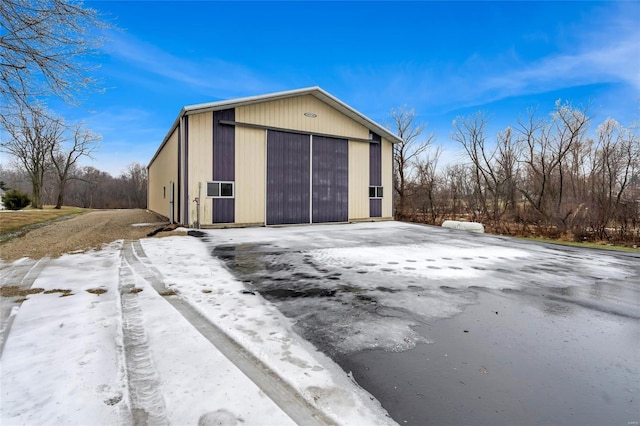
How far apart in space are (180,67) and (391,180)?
13.6 metres

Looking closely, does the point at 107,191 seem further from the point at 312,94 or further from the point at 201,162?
the point at 312,94

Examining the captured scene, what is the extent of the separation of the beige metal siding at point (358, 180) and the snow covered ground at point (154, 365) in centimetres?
1116

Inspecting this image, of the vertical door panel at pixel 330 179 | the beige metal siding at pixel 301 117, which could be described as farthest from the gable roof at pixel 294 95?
the vertical door panel at pixel 330 179

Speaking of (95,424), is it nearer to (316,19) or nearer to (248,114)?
(248,114)

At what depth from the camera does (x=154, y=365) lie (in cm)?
211

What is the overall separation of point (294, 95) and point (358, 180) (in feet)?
16.0

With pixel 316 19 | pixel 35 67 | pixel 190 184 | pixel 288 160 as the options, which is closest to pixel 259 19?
pixel 316 19

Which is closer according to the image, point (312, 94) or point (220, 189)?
point (220, 189)

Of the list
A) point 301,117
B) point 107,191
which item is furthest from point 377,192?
point 107,191

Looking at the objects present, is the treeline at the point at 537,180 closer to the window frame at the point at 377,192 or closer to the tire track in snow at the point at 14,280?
the window frame at the point at 377,192

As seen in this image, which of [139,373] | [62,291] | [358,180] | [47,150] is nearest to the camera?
[139,373]

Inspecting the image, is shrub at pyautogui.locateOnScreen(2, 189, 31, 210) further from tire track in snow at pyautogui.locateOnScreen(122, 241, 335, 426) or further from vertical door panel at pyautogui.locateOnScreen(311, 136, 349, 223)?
tire track in snow at pyautogui.locateOnScreen(122, 241, 335, 426)

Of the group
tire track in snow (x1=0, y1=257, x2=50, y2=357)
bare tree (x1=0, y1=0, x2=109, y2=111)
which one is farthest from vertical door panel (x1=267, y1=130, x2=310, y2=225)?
tire track in snow (x1=0, y1=257, x2=50, y2=357)

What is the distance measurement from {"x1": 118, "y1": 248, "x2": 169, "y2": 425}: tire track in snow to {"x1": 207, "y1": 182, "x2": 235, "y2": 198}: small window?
838 centimetres
